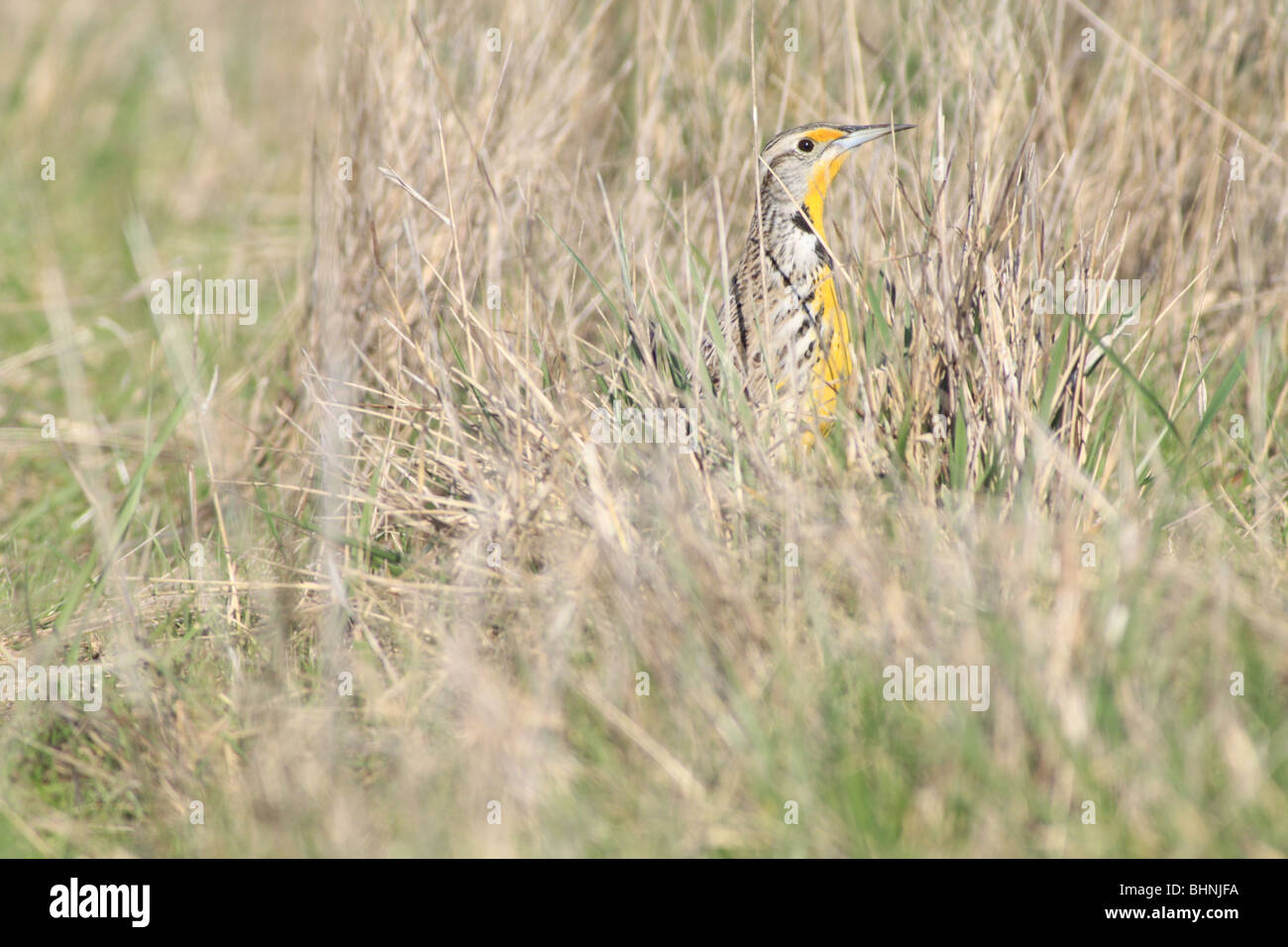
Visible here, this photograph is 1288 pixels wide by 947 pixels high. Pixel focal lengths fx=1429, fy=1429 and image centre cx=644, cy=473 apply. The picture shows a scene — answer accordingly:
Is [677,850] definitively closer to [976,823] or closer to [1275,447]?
[976,823]

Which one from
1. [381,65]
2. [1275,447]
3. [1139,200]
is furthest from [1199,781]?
[381,65]

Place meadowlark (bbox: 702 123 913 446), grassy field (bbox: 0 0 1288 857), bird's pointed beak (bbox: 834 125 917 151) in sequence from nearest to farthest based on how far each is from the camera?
grassy field (bbox: 0 0 1288 857), meadowlark (bbox: 702 123 913 446), bird's pointed beak (bbox: 834 125 917 151)

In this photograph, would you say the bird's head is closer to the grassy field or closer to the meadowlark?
the meadowlark

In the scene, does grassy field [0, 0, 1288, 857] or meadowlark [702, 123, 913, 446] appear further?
meadowlark [702, 123, 913, 446]

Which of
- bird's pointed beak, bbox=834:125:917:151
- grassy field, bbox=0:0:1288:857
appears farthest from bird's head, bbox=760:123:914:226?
grassy field, bbox=0:0:1288:857

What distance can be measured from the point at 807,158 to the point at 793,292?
1.54ft

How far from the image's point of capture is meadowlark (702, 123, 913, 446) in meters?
3.67

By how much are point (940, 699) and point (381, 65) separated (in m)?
3.16

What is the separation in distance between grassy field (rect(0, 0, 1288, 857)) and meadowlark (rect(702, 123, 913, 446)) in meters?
0.12

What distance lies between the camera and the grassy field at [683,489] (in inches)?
101

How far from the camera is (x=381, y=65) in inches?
189

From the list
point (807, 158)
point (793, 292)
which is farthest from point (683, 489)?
point (807, 158)

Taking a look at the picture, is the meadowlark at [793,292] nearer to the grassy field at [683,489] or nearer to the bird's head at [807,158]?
the bird's head at [807,158]

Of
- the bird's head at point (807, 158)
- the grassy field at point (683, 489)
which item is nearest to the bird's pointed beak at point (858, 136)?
the bird's head at point (807, 158)
